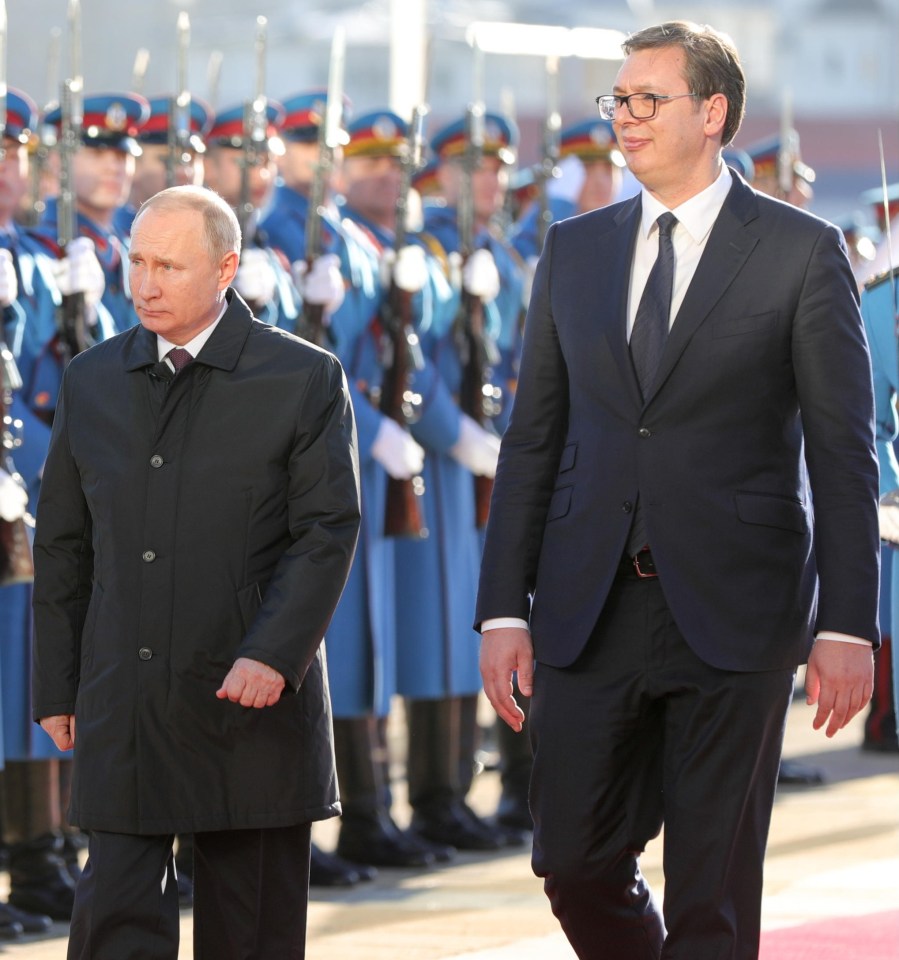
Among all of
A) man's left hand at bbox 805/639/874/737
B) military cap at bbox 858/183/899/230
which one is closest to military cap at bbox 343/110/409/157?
military cap at bbox 858/183/899/230

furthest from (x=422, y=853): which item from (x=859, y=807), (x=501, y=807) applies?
(x=859, y=807)

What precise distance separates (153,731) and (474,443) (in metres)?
3.06

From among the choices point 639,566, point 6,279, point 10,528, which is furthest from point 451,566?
point 639,566

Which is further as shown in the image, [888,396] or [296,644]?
[888,396]

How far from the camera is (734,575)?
11.8 ft

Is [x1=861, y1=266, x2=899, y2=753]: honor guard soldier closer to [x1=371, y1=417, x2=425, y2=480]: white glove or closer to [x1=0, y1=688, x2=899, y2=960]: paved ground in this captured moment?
[x1=0, y1=688, x2=899, y2=960]: paved ground

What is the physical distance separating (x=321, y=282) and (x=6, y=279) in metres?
1.00

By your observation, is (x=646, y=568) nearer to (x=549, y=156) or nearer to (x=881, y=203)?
(x=549, y=156)

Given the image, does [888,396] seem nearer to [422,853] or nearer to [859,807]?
[422,853]

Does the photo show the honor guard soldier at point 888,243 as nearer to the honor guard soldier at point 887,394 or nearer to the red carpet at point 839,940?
the honor guard soldier at point 887,394

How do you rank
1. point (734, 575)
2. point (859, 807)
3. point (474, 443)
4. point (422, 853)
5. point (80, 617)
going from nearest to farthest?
point (734, 575) < point (80, 617) < point (422, 853) < point (474, 443) < point (859, 807)

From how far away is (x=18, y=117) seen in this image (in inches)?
233

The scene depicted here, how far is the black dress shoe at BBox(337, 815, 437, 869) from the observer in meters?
6.20

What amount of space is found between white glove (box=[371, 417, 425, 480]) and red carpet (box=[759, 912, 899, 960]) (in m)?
1.73
